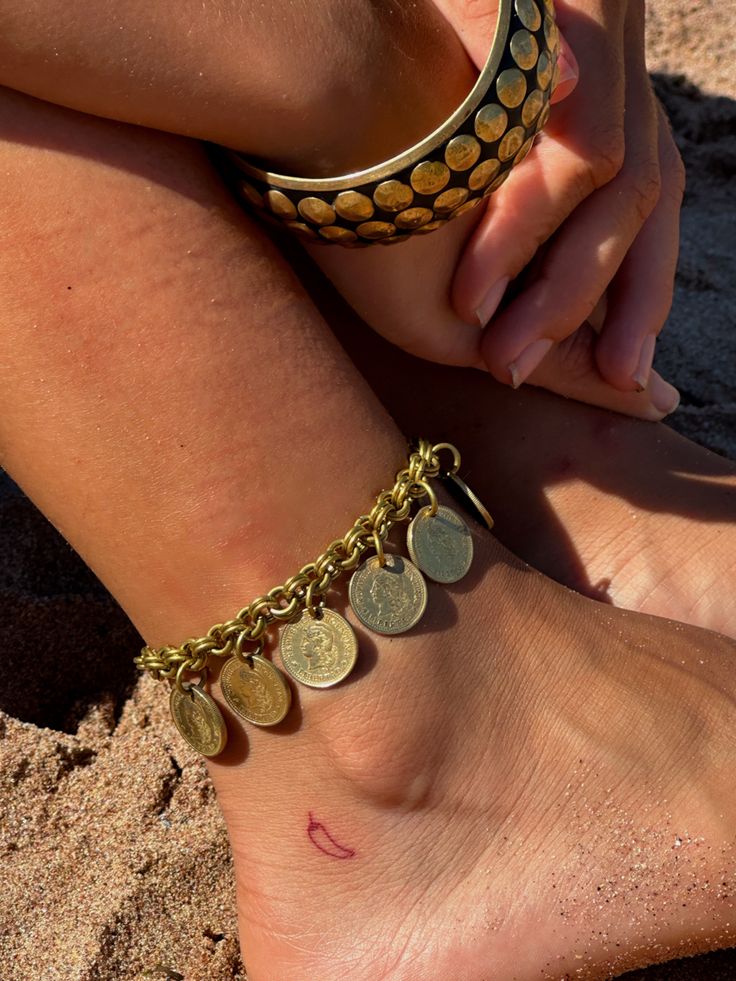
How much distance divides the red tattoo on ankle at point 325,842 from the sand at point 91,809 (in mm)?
205

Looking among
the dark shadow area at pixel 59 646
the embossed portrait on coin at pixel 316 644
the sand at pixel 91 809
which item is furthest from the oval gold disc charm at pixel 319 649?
the dark shadow area at pixel 59 646

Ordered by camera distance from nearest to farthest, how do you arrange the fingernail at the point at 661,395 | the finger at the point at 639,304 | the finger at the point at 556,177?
1. the finger at the point at 556,177
2. the finger at the point at 639,304
3. the fingernail at the point at 661,395

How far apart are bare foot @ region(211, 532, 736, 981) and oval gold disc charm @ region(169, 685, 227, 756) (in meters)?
0.02

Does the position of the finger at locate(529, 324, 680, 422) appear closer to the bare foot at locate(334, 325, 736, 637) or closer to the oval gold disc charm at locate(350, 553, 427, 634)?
the bare foot at locate(334, 325, 736, 637)

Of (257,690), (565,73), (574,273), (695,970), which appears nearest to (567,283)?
(574,273)

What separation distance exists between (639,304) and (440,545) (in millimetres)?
490

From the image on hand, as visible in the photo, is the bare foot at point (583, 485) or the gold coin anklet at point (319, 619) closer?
the gold coin anklet at point (319, 619)

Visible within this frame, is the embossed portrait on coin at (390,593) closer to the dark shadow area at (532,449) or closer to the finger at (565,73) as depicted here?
the dark shadow area at (532,449)

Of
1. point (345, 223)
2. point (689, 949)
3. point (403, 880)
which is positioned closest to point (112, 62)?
point (345, 223)

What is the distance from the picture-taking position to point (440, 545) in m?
1.01

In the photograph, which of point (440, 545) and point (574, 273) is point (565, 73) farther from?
point (440, 545)

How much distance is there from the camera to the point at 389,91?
3.07ft

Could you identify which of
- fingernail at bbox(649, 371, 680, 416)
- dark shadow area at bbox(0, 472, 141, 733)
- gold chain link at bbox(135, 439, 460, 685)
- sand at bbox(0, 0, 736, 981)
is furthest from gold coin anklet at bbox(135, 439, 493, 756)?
fingernail at bbox(649, 371, 680, 416)

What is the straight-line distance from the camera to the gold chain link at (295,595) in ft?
3.12
